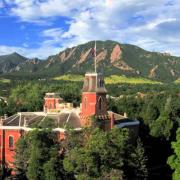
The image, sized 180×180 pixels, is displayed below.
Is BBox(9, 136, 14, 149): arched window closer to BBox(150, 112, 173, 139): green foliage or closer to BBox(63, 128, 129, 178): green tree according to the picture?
BBox(63, 128, 129, 178): green tree

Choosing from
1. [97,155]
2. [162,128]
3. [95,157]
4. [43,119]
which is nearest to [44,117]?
[43,119]

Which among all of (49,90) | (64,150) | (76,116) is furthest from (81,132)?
(49,90)

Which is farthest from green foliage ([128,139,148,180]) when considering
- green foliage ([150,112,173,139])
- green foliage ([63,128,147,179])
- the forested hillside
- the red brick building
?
green foliage ([150,112,173,139])

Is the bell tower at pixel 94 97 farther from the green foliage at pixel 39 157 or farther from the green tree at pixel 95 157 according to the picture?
the green tree at pixel 95 157

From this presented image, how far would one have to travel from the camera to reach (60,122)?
60875mm

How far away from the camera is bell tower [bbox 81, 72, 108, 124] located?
58344 millimetres

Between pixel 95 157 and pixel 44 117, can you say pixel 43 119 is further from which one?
pixel 95 157

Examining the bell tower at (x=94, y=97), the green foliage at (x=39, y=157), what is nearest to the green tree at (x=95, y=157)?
the green foliage at (x=39, y=157)

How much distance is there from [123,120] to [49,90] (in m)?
56.7

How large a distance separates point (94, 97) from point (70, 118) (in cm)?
491

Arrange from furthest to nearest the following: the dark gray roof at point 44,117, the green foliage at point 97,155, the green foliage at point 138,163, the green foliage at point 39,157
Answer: the dark gray roof at point 44,117 < the green foliage at point 138,163 < the green foliage at point 39,157 < the green foliage at point 97,155

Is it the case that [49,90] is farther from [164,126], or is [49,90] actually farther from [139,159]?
[139,159]

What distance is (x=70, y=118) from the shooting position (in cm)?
6128

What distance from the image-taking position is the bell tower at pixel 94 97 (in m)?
58.3
